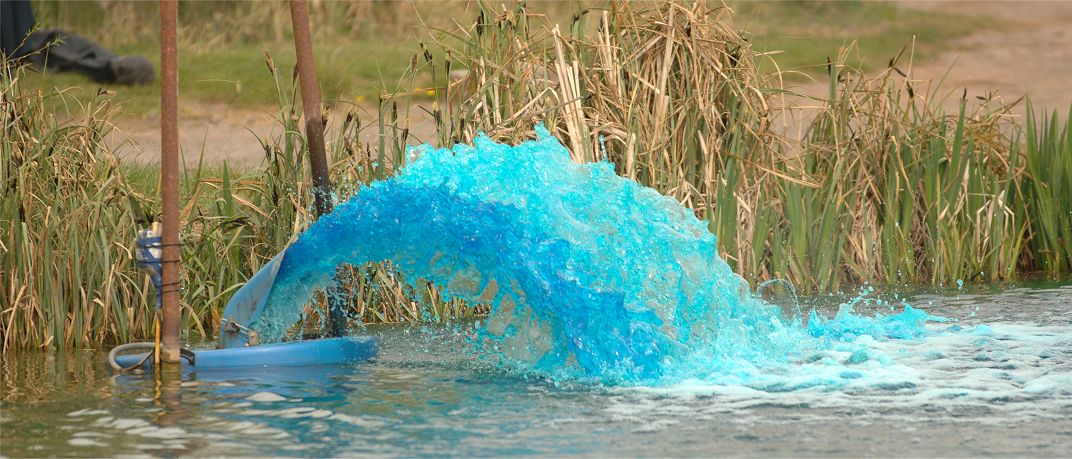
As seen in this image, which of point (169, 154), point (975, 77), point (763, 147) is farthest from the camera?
point (975, 77)

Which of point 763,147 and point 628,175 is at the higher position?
point 763,147

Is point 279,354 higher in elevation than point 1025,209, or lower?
lower

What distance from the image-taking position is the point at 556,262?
5.83 meters

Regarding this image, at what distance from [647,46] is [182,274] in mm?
2860

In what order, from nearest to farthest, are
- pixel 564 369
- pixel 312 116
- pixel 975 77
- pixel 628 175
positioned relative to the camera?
1. pixel 564 369
2. pixel 312 116
3. pixel 628 175
4. pixel 975 77

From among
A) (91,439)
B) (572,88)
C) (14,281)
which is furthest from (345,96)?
(91,439)

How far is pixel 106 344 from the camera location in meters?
7.20

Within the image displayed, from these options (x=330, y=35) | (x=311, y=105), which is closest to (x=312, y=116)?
(x=311, y=105)

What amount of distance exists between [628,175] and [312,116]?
1.83 metres

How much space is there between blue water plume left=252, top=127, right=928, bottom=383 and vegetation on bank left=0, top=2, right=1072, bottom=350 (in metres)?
1.11

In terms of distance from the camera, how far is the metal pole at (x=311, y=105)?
689cm

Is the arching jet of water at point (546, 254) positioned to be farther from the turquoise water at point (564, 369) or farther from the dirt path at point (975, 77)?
the dirt path at point (975, 77)

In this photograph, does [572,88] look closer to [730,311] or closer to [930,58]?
[730,311]

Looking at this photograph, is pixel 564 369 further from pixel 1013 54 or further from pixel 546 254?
pixel 1013 54
